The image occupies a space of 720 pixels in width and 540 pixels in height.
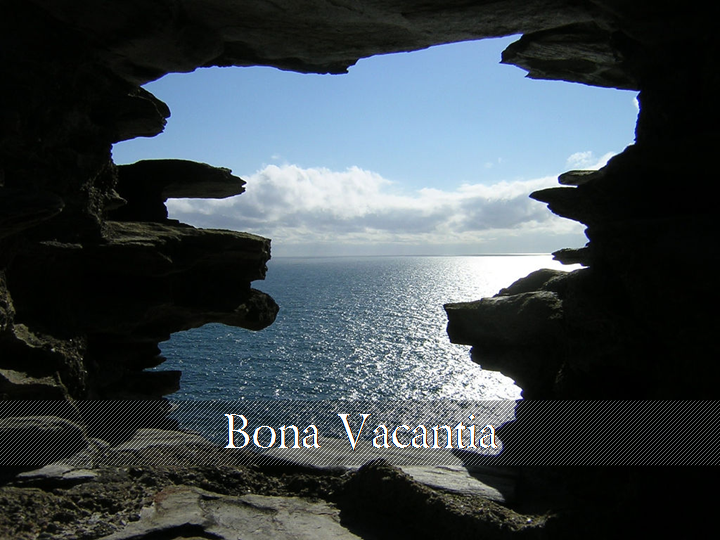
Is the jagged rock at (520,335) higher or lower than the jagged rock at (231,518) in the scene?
higher

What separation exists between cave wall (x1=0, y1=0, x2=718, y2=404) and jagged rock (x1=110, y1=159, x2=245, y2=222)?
2213 mm

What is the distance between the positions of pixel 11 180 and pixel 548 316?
51.3 ft

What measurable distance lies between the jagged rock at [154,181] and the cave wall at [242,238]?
2213 millimetres

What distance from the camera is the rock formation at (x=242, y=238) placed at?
37.2ft

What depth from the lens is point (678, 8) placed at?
38.5 feet

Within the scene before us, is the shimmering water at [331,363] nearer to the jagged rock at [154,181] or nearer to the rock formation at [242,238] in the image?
the jagged rock at [154,181]

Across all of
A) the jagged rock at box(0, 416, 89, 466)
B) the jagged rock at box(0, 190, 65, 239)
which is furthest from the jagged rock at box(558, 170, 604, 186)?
the jagged rock at box(0, 416, 89, 466)

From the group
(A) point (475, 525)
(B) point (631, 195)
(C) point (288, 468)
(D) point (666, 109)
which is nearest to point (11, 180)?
(C) point (288, 468)

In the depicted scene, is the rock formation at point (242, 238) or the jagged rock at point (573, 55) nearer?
the rock formation at point (242, 238)

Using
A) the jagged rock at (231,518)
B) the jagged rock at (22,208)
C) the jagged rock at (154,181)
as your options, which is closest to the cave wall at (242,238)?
the jagged rock at (22,208)

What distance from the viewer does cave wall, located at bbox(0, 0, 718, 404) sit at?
448 inches

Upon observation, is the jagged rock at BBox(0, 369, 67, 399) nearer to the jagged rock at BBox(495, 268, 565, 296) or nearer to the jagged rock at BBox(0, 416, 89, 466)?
the jagged rock at BBox(0, 416, 89, 466)

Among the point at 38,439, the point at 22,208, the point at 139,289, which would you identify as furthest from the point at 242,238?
the point at 22,208

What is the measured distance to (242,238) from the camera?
2116cm
